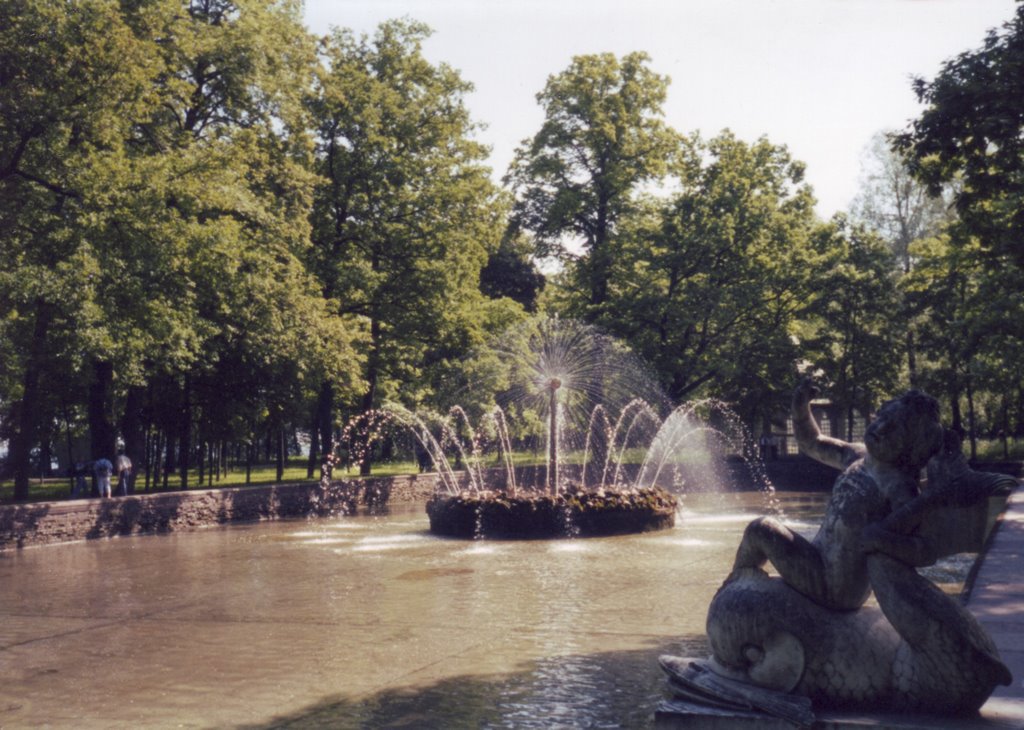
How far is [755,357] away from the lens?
39688 millimetres

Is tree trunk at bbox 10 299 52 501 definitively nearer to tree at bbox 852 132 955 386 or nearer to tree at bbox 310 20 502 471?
tree at bbox 310 20 502 471

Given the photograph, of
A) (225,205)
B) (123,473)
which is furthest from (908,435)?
(123,473)

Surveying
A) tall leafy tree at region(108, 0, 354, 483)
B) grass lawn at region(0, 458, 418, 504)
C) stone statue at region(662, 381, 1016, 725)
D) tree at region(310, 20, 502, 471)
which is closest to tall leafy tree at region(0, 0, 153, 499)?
tall leafy tree at region(108, 0, 354, 483)

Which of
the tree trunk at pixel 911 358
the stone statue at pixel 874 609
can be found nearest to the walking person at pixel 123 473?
the stone statue at pixel 874 609

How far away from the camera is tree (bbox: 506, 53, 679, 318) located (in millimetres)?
42000

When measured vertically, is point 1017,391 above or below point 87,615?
above

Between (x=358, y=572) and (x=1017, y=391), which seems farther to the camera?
(x=1017, y=391)

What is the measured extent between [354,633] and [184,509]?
595 inches

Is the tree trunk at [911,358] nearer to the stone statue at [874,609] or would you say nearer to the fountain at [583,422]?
the fountain at [583,422]

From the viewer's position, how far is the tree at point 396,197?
36.0 m

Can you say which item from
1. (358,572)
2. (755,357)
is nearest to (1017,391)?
(755,357)

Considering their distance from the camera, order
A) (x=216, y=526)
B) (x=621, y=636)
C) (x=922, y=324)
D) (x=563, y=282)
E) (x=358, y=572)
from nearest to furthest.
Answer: (x=621, y=636)
(x=358, y=572)
(x=216, y=526)
(x=922, y=324)
(x=563, y=282)

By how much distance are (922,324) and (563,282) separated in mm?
15671

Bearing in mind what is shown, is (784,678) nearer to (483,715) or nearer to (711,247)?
(483,715)
